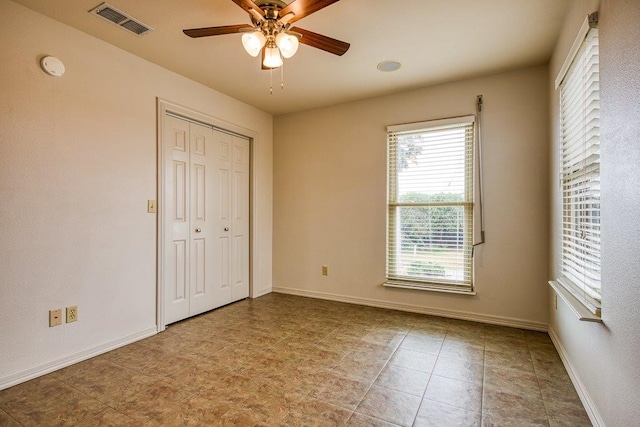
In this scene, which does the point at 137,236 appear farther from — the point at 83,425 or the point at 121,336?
the point at 83,425

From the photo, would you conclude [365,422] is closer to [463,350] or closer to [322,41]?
[463,350]

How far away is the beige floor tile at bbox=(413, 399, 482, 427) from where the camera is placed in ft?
5.63

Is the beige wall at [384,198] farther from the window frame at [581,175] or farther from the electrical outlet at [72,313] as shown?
the electrical outlet at [72,313]

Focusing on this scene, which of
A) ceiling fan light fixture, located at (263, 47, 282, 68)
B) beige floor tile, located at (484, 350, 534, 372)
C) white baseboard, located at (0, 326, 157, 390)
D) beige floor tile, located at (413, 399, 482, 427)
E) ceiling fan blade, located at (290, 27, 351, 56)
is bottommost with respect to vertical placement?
beige floor tile, located at (413, 399, 482, 427)

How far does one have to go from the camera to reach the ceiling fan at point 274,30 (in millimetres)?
1736

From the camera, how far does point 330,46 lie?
2.07 m

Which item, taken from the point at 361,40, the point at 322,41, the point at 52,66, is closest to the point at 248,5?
the point at 322,41

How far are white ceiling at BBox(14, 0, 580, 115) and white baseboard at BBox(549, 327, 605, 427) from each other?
7.92 feet

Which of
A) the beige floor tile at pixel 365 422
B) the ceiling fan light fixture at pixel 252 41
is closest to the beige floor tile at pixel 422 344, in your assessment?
the beige floor tile at pixel 365 422

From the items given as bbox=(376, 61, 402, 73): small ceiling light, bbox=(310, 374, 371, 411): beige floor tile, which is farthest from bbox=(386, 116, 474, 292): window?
bbox=(310, 374, 371, 411): beige floor tile

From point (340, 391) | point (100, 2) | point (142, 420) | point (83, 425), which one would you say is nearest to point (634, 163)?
point (340, 391)

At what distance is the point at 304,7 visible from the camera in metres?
1.72

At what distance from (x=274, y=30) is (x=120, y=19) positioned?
4.07 ft

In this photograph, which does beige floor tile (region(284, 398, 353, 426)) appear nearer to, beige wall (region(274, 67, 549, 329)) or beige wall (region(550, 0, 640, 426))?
beige wall (region(550, 0, 640, 426))
